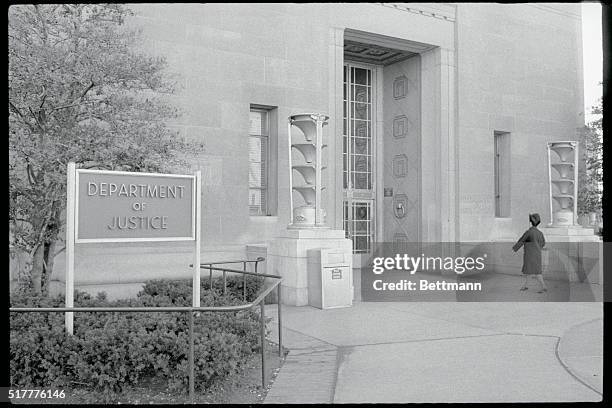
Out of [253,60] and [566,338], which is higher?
[253,60]

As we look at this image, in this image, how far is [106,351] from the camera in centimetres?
536

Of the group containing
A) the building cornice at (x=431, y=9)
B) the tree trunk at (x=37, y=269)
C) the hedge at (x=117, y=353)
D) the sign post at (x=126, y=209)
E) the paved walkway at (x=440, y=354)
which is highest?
the building cornice at (x=431, y=9)

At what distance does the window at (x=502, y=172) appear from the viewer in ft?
60.8

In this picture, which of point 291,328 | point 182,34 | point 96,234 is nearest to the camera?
point 96,234

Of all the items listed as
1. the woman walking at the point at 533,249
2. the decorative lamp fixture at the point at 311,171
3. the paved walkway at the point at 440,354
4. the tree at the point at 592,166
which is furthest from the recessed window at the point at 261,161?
the tree at the point at 592,166

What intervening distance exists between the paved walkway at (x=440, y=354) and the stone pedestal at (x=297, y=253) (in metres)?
0.37

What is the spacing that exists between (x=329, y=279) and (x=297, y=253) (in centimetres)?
79

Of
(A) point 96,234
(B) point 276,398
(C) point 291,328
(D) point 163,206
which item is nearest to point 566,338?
(C) point 291,328

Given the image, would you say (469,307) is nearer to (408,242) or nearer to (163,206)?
(163,206)

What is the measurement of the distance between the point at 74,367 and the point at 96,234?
1397 millimetres

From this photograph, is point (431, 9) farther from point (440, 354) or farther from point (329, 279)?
point (440, 354)

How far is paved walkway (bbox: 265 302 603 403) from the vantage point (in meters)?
5.33

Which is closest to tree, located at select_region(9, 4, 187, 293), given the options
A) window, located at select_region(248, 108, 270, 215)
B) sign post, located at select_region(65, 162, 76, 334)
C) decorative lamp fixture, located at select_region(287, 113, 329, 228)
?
sign post, located at select_region(65, 162, 76, 334)

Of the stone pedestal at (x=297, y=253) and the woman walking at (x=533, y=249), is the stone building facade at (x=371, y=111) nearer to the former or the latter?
the stone pedestal at (x=297, y=253)
